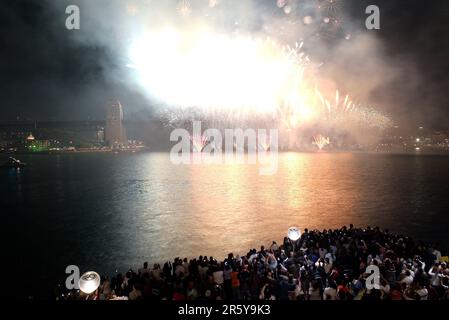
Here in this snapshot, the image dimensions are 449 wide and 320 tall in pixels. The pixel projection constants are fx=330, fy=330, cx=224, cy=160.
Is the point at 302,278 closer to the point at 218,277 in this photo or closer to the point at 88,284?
the point at 218,277

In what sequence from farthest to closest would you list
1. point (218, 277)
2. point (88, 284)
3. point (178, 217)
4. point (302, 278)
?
point (178, 217), point (302, 278), point (218, 277), point (88, 284)

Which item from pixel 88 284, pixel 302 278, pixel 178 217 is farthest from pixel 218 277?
pixel 178 217

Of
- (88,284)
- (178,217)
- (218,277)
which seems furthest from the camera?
(178,217)

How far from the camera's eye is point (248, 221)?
89.9 feet

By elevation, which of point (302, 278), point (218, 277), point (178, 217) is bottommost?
point (178, 217)

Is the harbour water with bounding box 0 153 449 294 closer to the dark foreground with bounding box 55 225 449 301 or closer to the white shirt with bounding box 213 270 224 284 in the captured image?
the dark foreground with bounding box 55 225 449 301

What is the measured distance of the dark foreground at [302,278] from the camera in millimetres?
9734

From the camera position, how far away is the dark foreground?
973 cm

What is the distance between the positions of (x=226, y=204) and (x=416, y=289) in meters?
26.2

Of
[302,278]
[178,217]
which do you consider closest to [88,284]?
[302,278]

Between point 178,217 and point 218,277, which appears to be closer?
point 218,277

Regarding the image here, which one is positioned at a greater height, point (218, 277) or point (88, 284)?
point (88, 284)

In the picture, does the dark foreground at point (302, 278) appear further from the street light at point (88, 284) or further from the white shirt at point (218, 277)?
the street light at point (88, 284)

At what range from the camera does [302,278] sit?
11.3 metres
